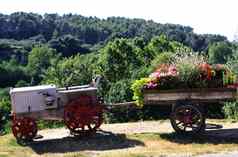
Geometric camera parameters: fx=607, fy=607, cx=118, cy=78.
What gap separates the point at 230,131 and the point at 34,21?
171 metres

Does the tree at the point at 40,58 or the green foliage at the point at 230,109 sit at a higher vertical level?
the green foliage at the point at 230,109

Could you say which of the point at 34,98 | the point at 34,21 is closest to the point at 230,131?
the point at 34,98

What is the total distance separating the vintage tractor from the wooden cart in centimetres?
126

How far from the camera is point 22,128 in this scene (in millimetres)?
13055

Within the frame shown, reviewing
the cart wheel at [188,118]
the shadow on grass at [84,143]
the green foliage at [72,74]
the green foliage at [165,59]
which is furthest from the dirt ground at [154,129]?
the green foliage at [72,74]

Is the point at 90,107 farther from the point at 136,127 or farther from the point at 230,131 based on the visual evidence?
the point at 230,131

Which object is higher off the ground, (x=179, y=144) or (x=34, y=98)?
(x=34, y=98)

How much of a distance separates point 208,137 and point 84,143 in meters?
2.58

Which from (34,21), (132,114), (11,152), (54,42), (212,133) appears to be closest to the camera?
(11,152)

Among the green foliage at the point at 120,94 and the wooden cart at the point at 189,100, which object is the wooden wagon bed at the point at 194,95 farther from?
the green foliage at the point at 120,94

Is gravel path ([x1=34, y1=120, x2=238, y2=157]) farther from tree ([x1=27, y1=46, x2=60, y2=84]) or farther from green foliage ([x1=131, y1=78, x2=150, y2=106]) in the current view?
tree ([x1=27, y1=46, x2=60, y2=84])

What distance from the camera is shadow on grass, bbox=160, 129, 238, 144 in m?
12.2

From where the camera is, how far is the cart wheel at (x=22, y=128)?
42.8 ft

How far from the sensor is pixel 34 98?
12977mm
